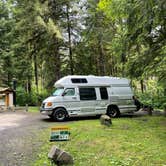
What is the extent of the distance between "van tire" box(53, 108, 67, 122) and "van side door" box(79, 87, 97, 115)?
3.32 feet

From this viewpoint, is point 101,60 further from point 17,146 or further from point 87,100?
point 17,146

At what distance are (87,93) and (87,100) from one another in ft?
1.29

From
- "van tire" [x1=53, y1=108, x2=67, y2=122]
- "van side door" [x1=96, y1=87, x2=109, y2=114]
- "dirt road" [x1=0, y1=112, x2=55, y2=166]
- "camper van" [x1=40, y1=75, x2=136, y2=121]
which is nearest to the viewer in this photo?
"dirt road" [x1=0, y1=112, x2=55, y2=166]

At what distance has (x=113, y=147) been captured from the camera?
8.65 metres

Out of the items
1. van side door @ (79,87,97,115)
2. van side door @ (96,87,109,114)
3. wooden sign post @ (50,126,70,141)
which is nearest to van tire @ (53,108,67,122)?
van side door @ (79,87,97,115)

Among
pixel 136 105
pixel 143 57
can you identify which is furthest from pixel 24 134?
pixel 136 105

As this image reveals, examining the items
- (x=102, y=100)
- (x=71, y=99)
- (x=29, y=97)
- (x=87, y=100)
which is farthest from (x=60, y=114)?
(x=29, y=97)

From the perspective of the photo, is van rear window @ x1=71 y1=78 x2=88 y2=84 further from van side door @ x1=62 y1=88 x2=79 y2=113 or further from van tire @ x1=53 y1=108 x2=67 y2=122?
van tire @ x1=53 y1=108 x2=67 y2=122

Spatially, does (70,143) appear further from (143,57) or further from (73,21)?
(73,21)

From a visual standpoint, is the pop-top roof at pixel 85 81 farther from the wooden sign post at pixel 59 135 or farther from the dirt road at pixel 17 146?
the wooden sign post at pixel 59 135

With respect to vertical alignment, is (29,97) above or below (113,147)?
above

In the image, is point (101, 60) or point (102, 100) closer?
point (102, 100)

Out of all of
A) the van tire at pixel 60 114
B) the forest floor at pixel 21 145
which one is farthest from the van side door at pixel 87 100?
the forest floor at pixel 21 145

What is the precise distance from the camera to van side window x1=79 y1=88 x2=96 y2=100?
1681cm
